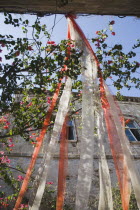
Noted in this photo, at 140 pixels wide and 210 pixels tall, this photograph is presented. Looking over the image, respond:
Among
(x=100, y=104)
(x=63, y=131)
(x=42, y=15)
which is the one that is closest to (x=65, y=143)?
(x=63, y=131)

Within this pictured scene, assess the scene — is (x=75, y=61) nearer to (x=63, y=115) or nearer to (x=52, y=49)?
(x=52, y=49)

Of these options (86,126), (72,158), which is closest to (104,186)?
(86,126)

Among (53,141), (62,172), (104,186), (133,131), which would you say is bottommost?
(104,186)

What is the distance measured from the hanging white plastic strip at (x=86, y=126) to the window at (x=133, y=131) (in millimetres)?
6008

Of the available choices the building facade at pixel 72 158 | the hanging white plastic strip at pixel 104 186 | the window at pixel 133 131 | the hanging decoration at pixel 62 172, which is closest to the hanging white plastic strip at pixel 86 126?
the hanging decoration at pixel 62 172

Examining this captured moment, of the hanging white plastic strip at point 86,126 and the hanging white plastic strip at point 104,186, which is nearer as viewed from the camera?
the hanging white plastic strip at point 86,126

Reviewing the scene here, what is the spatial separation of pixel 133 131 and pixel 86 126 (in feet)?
23.1

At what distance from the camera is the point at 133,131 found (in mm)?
8305

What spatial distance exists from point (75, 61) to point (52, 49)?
654mm

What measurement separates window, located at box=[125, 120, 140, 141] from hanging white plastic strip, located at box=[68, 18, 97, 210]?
6008 millimetres

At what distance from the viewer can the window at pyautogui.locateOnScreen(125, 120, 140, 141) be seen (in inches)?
310

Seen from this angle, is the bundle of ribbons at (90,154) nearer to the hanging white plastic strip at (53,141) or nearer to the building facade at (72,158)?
the hanging white plastic strip at (53,141)

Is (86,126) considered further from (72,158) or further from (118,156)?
(72,158)

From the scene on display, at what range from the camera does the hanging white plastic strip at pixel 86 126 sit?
158 centimetres
